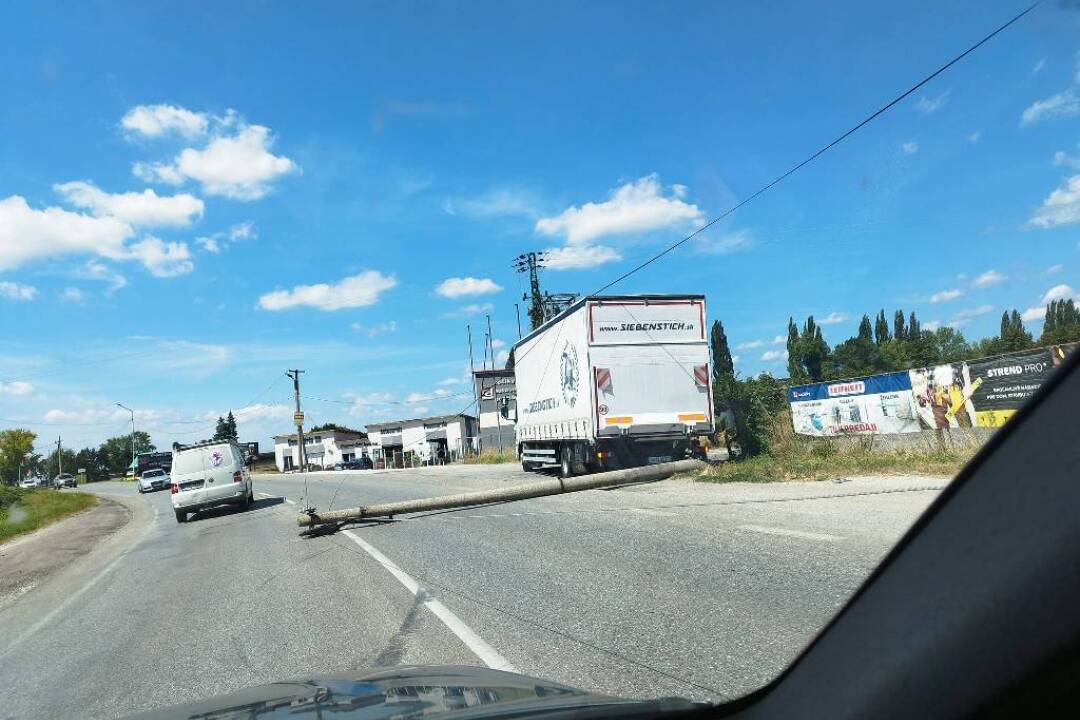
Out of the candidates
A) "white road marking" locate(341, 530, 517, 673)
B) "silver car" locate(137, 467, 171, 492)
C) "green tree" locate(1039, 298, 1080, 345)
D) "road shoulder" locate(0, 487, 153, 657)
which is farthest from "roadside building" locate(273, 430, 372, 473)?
"green tree" locate(1039, 298, 1080, 345)

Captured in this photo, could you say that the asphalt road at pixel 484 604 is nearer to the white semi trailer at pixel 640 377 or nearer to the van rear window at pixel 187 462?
the white semi trailer at pixel 640 377

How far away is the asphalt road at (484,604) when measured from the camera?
536cm

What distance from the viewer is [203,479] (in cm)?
2150

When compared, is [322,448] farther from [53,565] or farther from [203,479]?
[53,565]

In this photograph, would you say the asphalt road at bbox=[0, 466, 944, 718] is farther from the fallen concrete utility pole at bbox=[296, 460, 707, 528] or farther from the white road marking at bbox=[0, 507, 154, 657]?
the fallen concrete utility pole at bbox=[296, 460, 707, 528]

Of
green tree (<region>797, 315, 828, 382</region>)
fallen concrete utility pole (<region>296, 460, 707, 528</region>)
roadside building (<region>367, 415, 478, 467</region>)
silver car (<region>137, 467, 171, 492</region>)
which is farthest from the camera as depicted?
roadside building (<region>367, 415, 478, 467</region>)

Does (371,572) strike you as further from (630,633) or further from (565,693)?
(565,693)

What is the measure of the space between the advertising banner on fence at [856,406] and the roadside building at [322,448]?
268ft

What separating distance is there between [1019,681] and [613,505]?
13.7m

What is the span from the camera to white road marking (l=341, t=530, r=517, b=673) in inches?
211

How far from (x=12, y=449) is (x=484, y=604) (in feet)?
246

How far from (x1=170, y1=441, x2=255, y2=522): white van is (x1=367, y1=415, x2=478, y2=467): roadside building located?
1717 inches

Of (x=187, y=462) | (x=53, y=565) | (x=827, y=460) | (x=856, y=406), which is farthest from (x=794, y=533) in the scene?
(x=187, y=462)

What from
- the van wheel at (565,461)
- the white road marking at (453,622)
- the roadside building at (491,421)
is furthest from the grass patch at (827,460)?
the roadside building at (491,421)
